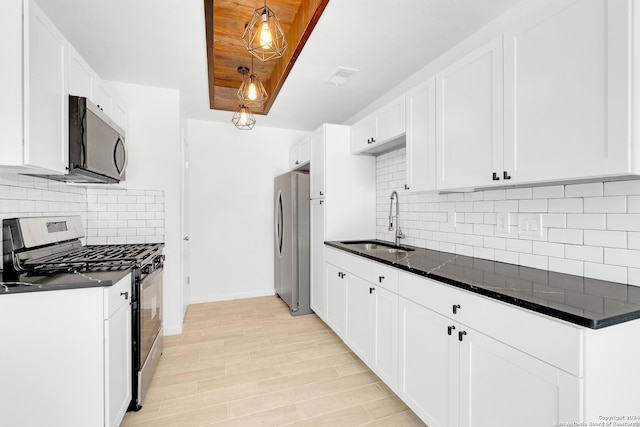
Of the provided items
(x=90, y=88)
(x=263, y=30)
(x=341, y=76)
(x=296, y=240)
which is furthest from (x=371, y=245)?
(x=90, y=88)

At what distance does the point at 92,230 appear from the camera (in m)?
2.81

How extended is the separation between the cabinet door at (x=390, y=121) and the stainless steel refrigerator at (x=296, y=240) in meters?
1.23

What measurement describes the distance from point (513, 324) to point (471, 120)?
1.17 meters

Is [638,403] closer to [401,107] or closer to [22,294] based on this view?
[401,107]

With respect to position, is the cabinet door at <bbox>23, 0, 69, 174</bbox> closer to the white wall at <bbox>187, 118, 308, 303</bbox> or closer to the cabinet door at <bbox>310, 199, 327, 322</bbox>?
the cabinet door at <bbox>310, 199, 327, 322</bbox>

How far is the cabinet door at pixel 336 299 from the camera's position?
2.68 m

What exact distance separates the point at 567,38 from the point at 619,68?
0.28 m

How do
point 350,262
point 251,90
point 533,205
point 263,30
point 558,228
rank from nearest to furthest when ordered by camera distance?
point 263,30 → point 558,228 → point 533,205 → point 251,90 → point 350,262

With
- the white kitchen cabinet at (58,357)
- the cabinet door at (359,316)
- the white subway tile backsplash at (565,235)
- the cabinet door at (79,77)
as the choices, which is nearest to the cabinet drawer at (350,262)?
the cabinet door at (359,316)

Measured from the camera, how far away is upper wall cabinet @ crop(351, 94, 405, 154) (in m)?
2.47

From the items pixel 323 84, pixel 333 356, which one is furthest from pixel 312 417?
pixel 323 84

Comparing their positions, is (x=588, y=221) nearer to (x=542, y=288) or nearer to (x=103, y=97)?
(x=542, y=288)

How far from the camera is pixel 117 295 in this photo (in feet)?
5.26

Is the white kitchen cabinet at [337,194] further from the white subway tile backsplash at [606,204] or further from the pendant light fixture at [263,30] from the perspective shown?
the white subway tile backsplash at [606,204]
